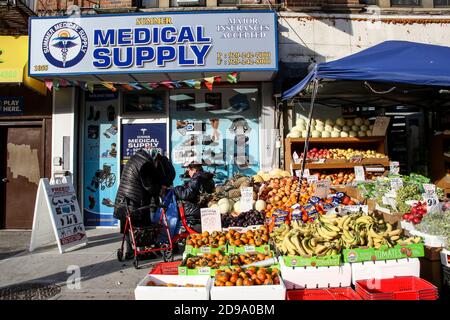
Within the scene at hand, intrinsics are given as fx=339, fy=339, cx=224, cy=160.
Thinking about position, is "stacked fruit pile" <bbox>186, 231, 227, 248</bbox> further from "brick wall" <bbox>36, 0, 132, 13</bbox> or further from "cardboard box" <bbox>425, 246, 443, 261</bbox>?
"brick wall" <bbox>36, 0, 132, 13</bbox>

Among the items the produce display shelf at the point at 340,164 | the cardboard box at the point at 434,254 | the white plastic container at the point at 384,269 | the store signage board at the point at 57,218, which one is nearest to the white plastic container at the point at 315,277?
the white plastic container at the point at 384,269

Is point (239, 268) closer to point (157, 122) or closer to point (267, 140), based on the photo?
point (267, 140)

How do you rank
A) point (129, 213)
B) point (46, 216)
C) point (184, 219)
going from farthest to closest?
1. point (46, 216)
2. point (184, 219)
3. point (129, 213)

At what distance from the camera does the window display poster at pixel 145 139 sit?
884 cm

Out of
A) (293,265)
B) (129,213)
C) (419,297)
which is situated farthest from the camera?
(129,213)

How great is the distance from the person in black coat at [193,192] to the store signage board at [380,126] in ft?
13.7

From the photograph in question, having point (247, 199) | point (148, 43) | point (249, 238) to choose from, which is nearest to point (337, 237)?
point (249, 238)

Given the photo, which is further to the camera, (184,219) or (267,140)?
(267,140)

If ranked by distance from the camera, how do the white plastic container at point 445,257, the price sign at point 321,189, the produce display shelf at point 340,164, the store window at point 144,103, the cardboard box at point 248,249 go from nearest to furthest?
1. the white plastic container at point 445,257
2. the cardboard box at point 248,249
3. the price sign at point 321,189
4. the produce display shelf at point 340,164
5. the store window at point 144,103

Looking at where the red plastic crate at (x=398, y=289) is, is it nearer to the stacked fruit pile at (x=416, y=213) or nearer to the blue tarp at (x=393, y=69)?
the stacked fruit pile at (x=416, y=213)

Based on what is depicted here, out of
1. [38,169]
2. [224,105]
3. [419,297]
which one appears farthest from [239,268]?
[38,169]

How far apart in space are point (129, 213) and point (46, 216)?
8.36 feet

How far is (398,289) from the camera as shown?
360 cm

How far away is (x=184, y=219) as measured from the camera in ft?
20.2
